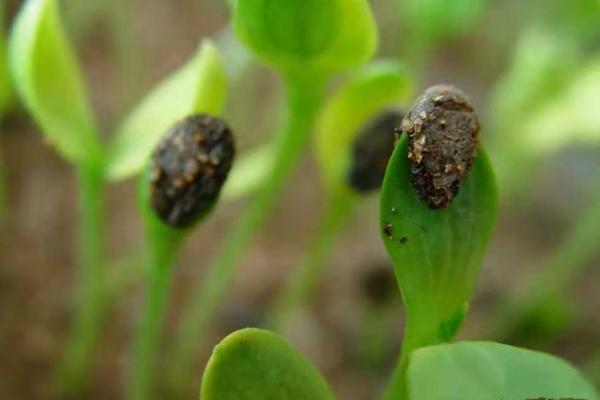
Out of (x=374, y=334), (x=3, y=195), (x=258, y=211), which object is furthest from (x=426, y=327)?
(x=3, y=195)

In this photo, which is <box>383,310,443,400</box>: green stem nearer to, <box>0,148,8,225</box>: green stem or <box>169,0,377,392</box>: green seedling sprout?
<box>169,0,377,392</box>: green seedling sprout

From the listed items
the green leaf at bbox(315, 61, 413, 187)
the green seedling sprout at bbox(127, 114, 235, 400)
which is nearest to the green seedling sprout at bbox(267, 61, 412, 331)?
the green leaf at bbox(315, 61, 413, 187)

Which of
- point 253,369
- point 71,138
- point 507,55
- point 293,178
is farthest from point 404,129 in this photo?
point 507,55

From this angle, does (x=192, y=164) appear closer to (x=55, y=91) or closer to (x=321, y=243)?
(x=55, y=91)

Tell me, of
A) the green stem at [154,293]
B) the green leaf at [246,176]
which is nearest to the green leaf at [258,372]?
the green stem at [154,293]

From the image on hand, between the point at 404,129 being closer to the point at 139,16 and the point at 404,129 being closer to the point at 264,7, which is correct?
the point at 264,7
